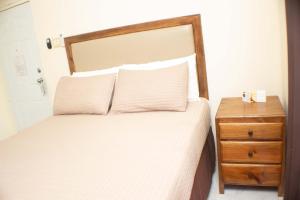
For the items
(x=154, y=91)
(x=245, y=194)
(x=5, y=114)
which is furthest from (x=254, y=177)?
(x=5, y=114)

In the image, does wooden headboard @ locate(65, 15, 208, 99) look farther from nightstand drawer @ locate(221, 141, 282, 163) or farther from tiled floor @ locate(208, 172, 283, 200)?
tiled floor @ locate(208, 172, 283, 200)

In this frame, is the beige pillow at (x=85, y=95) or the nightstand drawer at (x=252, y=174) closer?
the nightstand drawer at (x=252, y=174)

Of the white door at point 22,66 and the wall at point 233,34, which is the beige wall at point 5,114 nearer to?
the white door at point 22,66

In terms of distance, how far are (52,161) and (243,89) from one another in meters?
1.55

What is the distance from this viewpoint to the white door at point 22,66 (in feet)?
9.82

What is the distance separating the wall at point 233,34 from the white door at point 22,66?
992 mm

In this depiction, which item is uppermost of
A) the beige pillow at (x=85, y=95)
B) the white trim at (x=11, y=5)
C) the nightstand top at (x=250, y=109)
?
the white trim at (x=11, y=5)

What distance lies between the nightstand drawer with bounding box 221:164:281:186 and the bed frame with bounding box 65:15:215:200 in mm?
153

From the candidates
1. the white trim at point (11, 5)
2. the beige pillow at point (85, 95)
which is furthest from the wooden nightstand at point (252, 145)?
the white trim at point (11, 5)

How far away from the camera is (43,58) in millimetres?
2938

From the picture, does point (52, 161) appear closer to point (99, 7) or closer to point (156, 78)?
point (156, 78)

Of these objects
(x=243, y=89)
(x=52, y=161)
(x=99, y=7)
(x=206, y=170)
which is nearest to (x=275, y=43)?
(x=243, y=89)

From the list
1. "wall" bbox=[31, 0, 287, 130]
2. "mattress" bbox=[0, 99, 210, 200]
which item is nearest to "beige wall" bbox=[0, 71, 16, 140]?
"mattress" bbox=[0, 99, 210, 200]

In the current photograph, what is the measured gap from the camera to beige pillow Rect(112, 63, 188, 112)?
1.94 m
